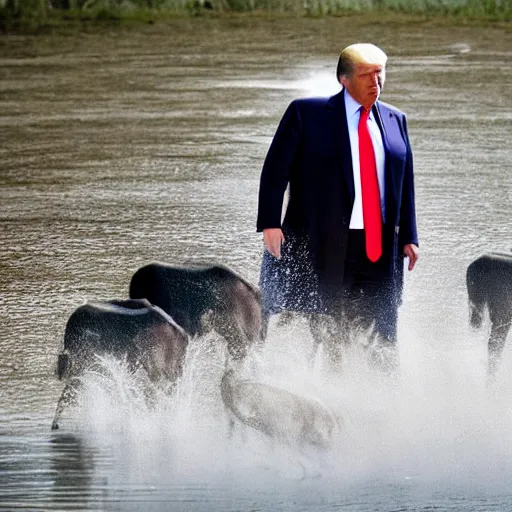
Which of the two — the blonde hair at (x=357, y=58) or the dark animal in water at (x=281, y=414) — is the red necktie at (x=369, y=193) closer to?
the blonde hair at (x=357, y=58)

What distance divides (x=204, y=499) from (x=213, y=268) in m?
1.13

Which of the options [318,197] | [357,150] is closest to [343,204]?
[318,197]

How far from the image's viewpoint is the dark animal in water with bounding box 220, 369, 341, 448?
5.42m

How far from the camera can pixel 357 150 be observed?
5.77m

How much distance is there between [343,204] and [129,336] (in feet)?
3.34

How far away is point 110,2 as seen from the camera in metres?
24.1

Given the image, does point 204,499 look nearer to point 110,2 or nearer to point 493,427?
point 493,427

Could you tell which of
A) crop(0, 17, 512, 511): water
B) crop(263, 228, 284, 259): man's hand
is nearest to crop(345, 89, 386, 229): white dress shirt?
crop(263, 228, 284, 259): man's hand

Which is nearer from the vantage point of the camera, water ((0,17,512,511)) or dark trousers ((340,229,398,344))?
water ((0,17,512,511))

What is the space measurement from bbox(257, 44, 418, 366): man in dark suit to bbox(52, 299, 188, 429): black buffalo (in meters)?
0.58

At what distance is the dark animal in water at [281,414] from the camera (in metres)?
5.42

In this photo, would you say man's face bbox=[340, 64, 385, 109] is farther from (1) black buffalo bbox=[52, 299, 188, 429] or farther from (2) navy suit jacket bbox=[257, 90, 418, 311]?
(1) black buffalo bbox=[52, 299, 188, 429]

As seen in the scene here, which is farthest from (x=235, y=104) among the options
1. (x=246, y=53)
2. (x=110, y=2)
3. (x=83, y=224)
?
(x=110, y=2)

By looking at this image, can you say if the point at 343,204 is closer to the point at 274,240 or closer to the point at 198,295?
the point at 274,240
